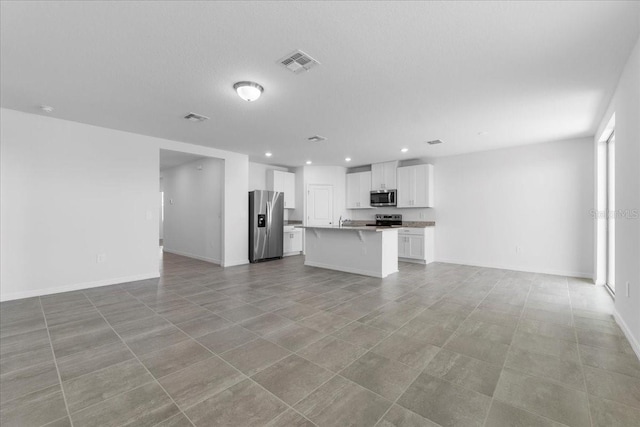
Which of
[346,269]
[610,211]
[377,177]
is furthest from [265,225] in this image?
[610,211]

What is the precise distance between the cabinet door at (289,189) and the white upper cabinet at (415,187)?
10.2 feet

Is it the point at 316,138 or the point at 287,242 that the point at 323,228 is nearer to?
the point at 316,138

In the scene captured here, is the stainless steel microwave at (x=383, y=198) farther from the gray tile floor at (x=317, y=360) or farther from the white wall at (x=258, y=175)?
the gray tile floor at (x=317, y=360)

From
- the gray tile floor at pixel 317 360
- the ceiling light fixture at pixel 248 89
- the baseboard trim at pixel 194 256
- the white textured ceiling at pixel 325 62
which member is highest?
the white textured ceiling at pixel 325 62

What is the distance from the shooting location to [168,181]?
335 inches

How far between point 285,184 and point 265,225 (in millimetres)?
1701

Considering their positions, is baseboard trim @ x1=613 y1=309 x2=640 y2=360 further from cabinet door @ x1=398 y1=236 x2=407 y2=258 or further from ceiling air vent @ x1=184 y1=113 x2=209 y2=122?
ceiling air vent @ x1=184 y1=113 x2=209 y2=122

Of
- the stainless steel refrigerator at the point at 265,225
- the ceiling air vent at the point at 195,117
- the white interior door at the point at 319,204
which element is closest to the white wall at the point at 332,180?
the white interior door at the point at 319,204

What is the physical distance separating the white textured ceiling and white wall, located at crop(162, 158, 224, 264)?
2.43 metres

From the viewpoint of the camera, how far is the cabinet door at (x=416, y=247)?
6504mm

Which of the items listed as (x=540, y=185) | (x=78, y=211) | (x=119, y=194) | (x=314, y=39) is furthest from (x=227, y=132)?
(x=540, y=185)

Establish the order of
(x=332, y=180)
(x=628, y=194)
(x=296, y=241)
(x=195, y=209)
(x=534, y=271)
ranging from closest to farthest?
(x=628, y=194) < (x=534, y=271) < (x=195, y=209) < (x=296, y=241) < (x=332, y=180)

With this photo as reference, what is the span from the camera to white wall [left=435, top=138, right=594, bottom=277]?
5145 mm

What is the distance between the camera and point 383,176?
24.9ft
